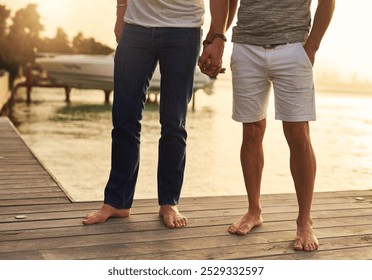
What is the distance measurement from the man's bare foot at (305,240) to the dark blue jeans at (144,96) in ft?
1.95

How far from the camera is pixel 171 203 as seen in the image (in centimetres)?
256

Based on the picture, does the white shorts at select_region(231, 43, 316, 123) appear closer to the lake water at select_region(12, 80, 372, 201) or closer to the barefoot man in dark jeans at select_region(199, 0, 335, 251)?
the barefoot man in dark jeans at select_region(199, 0, 335, 251)

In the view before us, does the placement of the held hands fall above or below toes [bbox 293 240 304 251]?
above

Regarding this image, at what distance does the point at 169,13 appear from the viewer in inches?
93.0

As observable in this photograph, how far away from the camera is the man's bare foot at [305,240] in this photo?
7.27 feet

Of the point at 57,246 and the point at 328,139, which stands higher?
the point at 57,246

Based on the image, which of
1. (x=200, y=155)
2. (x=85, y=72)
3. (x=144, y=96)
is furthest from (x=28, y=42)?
(x=144, y=96)

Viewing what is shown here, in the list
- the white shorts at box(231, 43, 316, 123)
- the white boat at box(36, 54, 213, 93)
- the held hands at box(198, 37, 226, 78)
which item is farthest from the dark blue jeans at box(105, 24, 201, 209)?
the white boat at box(36, 54, 213, 93)

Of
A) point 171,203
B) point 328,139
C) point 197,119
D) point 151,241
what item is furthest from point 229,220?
point 197,119

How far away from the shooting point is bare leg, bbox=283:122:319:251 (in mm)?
2238

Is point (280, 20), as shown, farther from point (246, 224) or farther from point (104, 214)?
point (104, 214)

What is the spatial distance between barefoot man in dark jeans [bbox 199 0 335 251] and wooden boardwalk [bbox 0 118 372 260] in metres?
0.11
